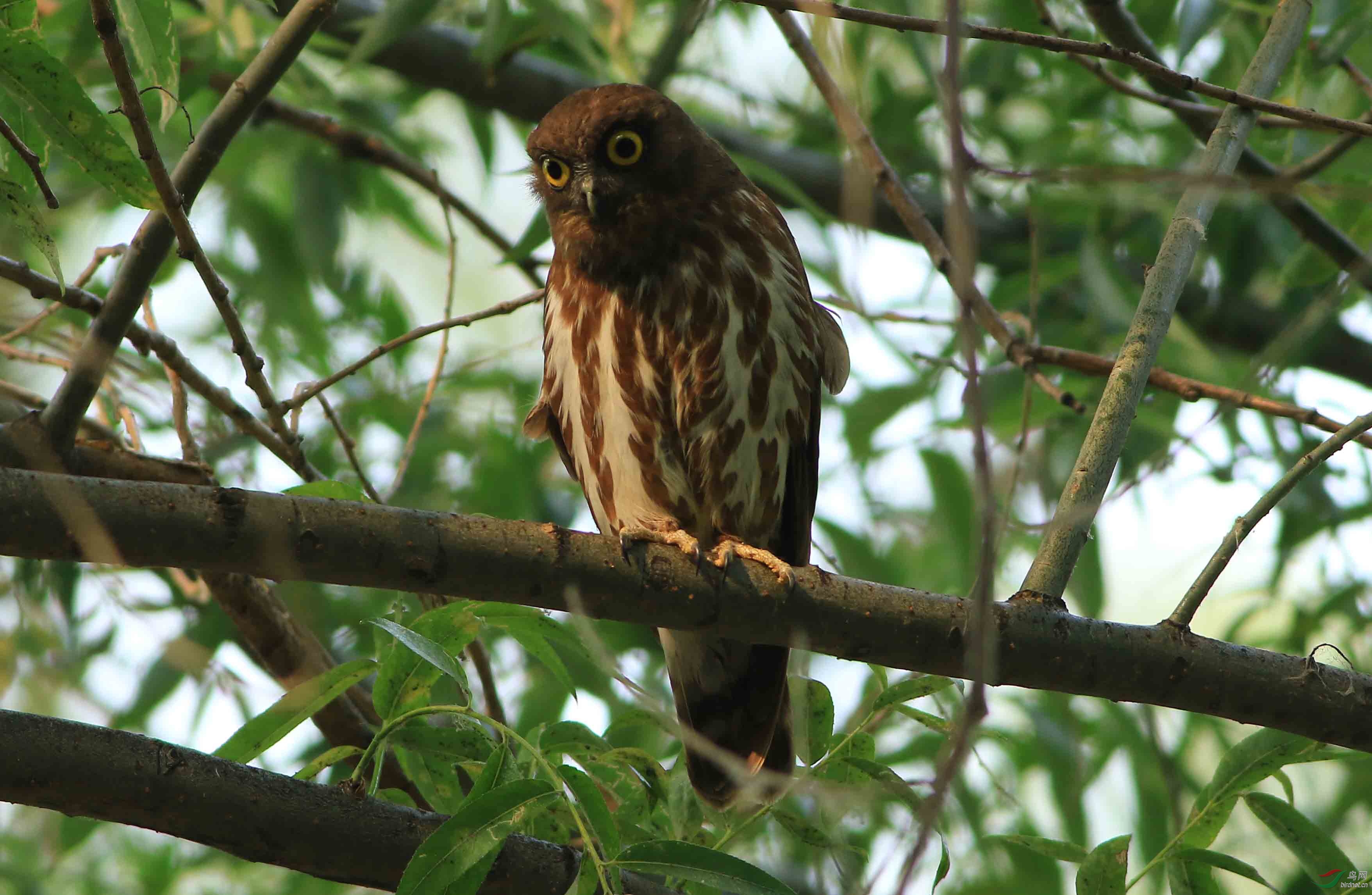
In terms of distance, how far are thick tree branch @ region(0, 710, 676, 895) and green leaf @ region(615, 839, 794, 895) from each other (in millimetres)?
265

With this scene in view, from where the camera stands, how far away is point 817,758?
2.43 m

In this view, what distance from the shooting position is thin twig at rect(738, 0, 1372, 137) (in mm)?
1944

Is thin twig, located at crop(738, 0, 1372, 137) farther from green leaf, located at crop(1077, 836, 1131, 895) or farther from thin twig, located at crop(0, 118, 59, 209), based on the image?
green leaf, located at crop(1077, 836, 1131, 895)

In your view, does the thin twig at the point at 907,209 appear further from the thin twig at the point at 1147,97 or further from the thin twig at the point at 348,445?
the thin twig at the point at 348,445

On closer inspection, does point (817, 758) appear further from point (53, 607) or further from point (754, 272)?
point (53, 607)

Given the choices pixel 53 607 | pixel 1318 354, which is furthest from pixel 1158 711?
pixel 53 607

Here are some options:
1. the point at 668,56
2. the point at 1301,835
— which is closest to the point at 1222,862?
the point at 1301,835

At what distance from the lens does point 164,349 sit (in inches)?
108

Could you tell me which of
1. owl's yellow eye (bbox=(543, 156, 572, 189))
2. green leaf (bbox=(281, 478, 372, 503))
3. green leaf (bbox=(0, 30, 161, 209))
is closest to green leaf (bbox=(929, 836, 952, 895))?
green leaf (bbox=(281, 478, 372, 503))

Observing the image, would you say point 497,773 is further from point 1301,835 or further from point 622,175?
point 622,175

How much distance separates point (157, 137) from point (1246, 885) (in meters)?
6.03

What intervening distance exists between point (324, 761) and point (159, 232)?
100 centimetres

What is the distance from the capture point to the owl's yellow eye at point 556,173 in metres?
3.80

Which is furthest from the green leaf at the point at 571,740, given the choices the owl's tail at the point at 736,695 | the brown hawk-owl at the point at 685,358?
the owl's tail at the point at 736,695
